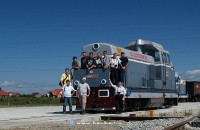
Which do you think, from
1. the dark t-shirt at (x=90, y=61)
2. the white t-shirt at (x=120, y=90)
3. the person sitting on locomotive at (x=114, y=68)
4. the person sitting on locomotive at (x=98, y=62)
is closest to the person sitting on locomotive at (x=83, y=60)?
the dark t-shirt at (x=90, y=61)

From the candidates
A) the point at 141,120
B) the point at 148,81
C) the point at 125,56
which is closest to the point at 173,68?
the point at 148,81

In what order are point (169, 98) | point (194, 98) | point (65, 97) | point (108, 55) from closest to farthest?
point (65, 97)
point (108, 55)
point (169, 98)
point (194, 98)

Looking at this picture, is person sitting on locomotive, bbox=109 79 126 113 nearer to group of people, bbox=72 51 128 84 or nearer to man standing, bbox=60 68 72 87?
group of people, bbox=72 51 128 84

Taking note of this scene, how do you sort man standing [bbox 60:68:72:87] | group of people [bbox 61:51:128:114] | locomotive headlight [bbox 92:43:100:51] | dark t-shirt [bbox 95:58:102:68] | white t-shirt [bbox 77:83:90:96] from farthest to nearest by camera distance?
locomotive headlight [bbox 92:43:100:51] < dark t-shirt [bbox 95:58:102:68] < man standing [bbox 60:68:72:87] < group of people [bbox 61:51:128:114] < white t-shirt [bbox 77:83:90:96]

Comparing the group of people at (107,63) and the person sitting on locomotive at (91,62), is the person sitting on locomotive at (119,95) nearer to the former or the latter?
the group of people at (107,63)

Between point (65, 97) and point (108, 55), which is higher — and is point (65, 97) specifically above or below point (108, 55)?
below

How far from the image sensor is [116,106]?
57.9 ft

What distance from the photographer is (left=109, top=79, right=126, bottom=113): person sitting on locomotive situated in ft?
56.7

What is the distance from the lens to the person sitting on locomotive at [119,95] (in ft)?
56.7

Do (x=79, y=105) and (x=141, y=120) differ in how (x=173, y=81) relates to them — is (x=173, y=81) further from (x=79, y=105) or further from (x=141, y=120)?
(x=141, y=120)

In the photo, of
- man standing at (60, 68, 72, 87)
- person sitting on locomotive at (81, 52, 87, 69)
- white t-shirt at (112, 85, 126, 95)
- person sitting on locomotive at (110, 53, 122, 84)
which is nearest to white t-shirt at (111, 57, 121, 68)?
person sitting on locomotive at (110, 53, 122, 84)

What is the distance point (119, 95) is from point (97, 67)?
5.70 feet

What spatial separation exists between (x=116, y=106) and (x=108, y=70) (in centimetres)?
163

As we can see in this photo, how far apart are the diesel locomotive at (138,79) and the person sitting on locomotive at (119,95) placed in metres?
0.29
